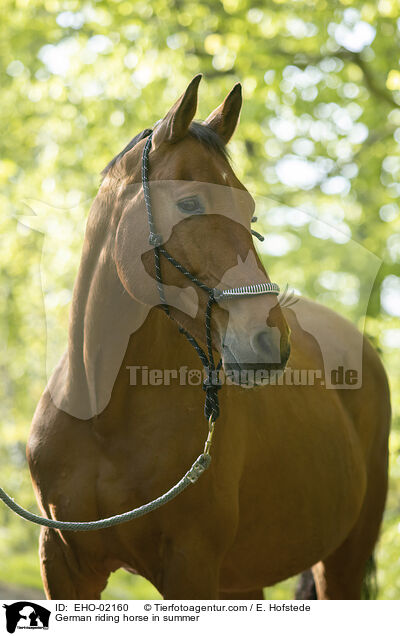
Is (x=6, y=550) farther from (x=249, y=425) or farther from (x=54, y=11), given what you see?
(x=249, y=425)

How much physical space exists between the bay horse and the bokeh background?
2764 mm

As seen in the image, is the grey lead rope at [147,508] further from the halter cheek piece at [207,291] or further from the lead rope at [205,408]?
the halter cheek piece at [207,291]

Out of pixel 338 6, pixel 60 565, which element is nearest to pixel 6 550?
pixel 60 565

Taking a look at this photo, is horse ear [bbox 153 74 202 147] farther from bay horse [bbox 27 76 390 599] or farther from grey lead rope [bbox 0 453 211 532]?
grey lead rope [bbox 0 453 211 532]

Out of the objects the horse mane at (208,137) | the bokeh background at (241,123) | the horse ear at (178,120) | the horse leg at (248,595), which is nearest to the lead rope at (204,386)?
the horse ear at (178,120)

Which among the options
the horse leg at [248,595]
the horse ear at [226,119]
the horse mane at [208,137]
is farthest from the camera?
the horse leg at [248,595]

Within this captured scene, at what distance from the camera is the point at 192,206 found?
2.46 meters

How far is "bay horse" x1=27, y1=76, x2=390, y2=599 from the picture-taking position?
8.00 ft

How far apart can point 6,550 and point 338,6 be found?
9253mm

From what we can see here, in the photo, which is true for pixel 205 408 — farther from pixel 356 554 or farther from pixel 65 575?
pixel 356 554

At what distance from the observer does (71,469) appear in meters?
2.86

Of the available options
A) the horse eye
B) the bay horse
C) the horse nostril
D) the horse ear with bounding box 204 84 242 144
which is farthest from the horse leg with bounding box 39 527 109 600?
the horse ear with bounding box 204 84 242 144
